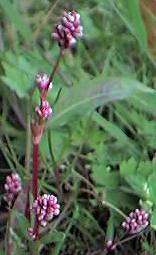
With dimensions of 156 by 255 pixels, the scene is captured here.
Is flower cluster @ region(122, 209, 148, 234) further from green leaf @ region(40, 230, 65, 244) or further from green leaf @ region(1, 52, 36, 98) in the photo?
green leaf @ region(1, 52, 36, 98)

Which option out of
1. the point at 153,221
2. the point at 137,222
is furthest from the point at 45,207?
the point at 153,221

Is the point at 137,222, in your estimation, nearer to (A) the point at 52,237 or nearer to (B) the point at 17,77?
(A) the point at 52,237

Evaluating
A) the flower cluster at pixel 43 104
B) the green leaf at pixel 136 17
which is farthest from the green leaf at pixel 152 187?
the flower cluster at pixel 43 104

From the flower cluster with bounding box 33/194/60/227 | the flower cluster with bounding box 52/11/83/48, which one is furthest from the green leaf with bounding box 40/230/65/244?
the flower cluster with bounding box 52/11/83/48

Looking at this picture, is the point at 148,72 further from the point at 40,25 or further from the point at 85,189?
the point at 85,189

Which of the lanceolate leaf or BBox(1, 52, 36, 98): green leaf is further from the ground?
BBox(1, 52, 36, 98): green leaf

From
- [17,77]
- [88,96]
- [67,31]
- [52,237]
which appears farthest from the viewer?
[17,77]

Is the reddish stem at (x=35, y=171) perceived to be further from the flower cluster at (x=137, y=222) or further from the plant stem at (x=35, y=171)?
the flower cluster at (x=137, y=222)

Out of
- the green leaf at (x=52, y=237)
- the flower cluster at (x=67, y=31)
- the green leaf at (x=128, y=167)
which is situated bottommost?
the green leaf at (x=128, y=167)
